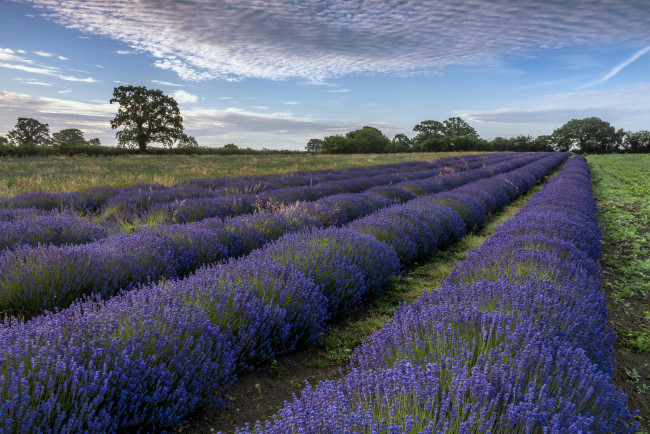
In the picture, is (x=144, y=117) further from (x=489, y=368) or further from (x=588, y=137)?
(x=588, y=137)

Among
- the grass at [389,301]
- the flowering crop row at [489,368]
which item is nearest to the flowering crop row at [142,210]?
the grass at [389,301]

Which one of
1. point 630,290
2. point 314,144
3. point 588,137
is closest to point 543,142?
point 588,137

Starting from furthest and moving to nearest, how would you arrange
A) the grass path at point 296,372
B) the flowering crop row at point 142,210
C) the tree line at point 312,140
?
the tree line at point 312,140 → the flowering crop row at point 142,210 → the grass path at point 296,372

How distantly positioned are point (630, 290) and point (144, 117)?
3806cm

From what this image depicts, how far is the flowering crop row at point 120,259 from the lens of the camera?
9.36 ft

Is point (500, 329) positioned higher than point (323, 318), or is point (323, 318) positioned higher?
point (500, 329)

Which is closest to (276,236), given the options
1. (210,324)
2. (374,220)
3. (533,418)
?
(374,220)

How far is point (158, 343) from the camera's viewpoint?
192cm

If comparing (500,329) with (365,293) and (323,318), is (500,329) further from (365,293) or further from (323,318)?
(365,293)

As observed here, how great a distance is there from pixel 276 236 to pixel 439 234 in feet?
7.94

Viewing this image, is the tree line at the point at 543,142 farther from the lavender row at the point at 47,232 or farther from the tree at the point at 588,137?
the lavender row at the point at 47,232

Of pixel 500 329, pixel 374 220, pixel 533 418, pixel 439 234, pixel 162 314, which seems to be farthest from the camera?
pixel 439 234

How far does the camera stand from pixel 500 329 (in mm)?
1790

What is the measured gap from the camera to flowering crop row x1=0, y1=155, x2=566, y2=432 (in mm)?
1558
